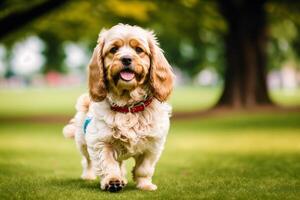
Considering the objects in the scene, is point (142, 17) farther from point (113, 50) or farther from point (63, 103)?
point (113, 50)

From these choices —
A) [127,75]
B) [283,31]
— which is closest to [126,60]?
[127,75]

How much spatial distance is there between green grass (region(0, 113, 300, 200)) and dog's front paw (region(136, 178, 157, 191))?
97mm

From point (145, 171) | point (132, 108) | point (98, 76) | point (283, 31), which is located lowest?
point (145, 171)

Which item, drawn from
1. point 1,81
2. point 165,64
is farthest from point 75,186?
point 1,81

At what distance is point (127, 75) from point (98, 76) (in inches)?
19.6

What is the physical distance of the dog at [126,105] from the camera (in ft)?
Answer: 26.8

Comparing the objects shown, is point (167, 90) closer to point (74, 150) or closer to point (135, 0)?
point (74, 150)

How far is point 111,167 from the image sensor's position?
827cm

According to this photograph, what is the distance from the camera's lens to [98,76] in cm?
845

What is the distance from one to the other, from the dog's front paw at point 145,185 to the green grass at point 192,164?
0.10 metres

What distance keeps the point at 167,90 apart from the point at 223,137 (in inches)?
414

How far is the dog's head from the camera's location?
26.5 ft

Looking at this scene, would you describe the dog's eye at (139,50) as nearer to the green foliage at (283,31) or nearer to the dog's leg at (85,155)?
the dog's leg at (85,155)

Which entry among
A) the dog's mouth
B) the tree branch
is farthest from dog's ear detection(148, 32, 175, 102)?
the tree branch
